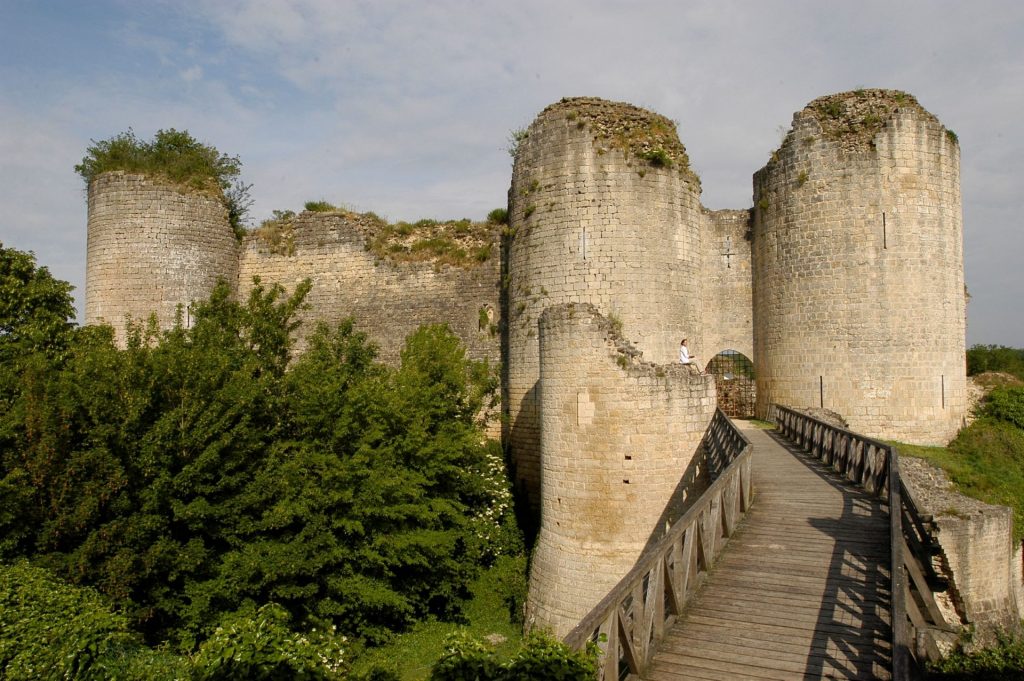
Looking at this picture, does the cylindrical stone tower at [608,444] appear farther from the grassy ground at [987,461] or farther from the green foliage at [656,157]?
the grassy ground at [987,461]

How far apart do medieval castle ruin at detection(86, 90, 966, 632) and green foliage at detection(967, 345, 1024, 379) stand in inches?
490

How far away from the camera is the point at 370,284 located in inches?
846

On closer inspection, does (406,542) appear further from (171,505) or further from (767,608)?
(767,608)

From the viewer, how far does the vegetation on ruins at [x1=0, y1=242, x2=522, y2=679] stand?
38.5ft

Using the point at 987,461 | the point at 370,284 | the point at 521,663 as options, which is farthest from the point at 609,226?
the point at 521,663

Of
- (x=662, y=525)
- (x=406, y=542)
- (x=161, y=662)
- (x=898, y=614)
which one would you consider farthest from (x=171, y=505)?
(x=898, y=614)

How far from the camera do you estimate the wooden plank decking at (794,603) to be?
5785mm

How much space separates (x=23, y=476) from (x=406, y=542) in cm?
731

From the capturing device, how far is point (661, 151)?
52.3 ft

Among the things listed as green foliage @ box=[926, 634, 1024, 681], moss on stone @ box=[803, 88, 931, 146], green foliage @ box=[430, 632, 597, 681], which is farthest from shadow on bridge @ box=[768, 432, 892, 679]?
moss on stone @ box=[803, 88, 931, 146]

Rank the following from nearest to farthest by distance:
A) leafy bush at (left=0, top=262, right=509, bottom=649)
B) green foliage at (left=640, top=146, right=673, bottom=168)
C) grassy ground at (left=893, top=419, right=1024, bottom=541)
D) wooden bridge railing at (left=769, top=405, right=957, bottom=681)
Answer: wooden bridge railing at (left=769, top=405, right=957, bottom=681) < leafy bush at (left=0, top=262, right=509, bottom=649) < grassy ground at (left=893, top=419, right=1024, bottom=541) < green foliage at (left=640, top=146, right=673, bottom=168)

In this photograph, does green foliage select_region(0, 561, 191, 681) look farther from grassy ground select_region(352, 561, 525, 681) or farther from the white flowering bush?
the white flowering bush

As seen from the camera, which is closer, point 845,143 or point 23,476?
point 23,476

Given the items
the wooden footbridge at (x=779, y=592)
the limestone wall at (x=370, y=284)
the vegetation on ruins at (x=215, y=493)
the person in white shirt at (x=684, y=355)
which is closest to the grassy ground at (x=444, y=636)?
the vegetation on ruins at (x=215, y=493)
